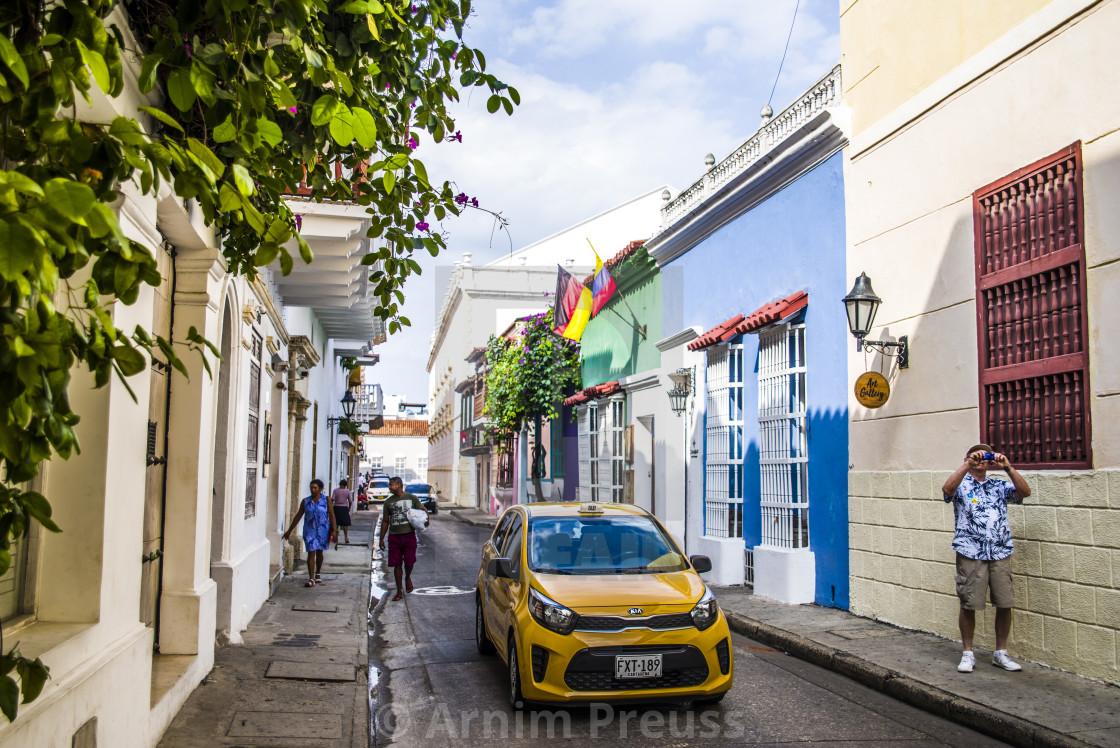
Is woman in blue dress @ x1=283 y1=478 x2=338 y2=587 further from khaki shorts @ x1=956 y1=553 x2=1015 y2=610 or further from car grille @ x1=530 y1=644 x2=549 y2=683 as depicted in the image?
khaki shorts @ x1=956 y1=553 x2=1015 y2=610

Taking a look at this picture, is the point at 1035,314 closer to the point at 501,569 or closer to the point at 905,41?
the point at 905,41

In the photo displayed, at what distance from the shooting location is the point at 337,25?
446 centimetres

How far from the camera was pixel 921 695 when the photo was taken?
661cm

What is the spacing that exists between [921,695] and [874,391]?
12.1 ft

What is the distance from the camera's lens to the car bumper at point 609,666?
603cm

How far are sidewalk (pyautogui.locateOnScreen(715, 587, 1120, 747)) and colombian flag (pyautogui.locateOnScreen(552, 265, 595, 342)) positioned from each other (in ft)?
32.0

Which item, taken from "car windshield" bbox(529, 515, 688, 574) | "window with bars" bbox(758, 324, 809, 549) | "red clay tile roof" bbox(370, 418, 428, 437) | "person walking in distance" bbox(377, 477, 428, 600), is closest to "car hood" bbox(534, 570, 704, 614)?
"car windshield" bbox(529, 515, 688, 574)

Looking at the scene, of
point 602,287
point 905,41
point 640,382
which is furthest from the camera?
point 602,287

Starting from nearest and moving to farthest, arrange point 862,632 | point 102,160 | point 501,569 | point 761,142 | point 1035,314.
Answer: point 102,160
point 501,569
point 1035,314
point 862,632
point 761,142

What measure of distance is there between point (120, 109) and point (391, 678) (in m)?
5.14

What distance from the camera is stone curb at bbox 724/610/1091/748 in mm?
5578

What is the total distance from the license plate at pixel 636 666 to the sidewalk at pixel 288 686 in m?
1.71

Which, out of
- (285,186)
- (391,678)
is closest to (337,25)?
(285,186)

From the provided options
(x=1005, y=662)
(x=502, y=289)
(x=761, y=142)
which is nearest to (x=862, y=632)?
(x=1005, y=662)
